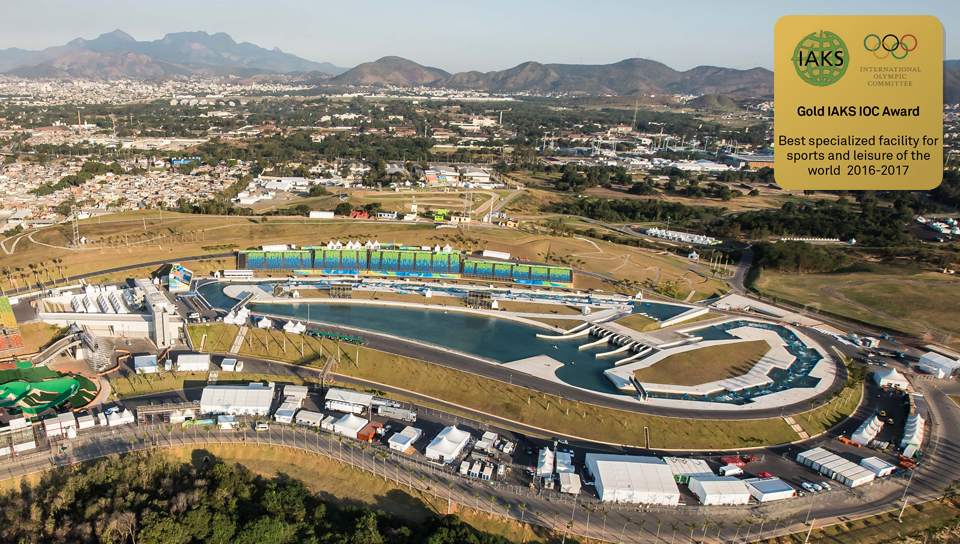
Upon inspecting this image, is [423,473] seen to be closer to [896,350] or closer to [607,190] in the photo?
[896,350]

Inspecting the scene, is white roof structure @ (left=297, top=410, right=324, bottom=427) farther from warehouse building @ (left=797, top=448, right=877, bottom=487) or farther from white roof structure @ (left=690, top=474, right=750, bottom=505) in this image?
warehouse building @ (left=797, top=448, right=877, bottom=487)

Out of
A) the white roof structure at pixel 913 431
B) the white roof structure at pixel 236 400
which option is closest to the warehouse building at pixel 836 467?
the white roof structure at pixel 913 431

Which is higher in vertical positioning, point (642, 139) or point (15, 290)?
point (642, 139)

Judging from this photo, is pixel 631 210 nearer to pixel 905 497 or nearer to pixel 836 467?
pixel 836 467

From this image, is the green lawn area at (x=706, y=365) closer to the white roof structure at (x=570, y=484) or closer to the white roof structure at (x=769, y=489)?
the white roof structure at (x=769, y=489)

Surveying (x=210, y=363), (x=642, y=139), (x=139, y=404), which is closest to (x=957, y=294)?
(x=210, y=363)
